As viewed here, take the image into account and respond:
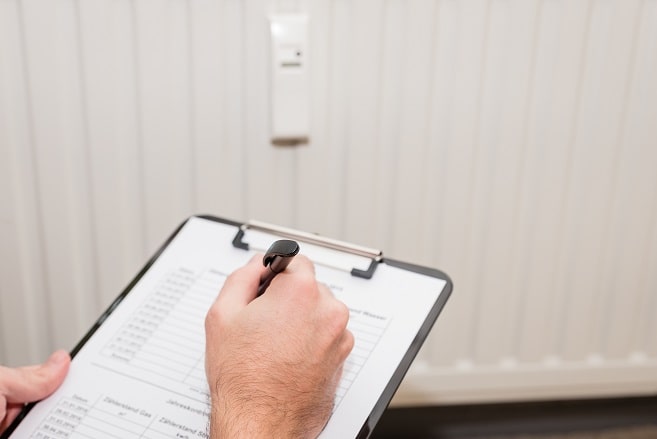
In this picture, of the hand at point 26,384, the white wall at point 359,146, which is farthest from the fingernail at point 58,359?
the white wall at point 359,146

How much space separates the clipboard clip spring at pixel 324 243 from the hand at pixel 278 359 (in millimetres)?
82

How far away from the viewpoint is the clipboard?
634 millimetres

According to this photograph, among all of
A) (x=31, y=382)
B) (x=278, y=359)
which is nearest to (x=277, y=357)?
(x=278, y=359)

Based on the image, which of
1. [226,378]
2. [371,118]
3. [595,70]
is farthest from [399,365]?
[595,70]

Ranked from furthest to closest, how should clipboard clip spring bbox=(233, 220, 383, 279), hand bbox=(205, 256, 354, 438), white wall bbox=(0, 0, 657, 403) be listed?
white wall bbox=(0, 0, 657, 403) < clipboard clip spring bbox=(233, 220, 383, 279) < hand bbox=(205, 256, 354, 438)

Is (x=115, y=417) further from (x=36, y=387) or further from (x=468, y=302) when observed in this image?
(x=468, y=302)

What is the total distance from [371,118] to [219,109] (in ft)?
0.61

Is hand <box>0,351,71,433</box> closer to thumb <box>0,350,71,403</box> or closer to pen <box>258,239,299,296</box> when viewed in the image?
thumb <box>0,350,71,403</box>

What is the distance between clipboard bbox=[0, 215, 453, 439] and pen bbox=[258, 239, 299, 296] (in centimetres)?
7

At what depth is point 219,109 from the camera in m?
0.98

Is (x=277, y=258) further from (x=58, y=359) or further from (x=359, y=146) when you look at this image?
(x=359, y=146)

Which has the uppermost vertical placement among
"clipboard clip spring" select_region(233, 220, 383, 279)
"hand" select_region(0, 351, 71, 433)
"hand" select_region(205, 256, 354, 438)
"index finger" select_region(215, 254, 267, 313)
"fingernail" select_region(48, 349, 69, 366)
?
"clipboard clip spring" select_region(233, 220, 383, 279)

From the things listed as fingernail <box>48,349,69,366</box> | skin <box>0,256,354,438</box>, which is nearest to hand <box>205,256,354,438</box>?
skin <box>0,256,354,438</box>

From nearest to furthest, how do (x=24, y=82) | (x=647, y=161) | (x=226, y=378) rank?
(x=226, y=378) < (x=24, y=82) < (x=647, y=161)
